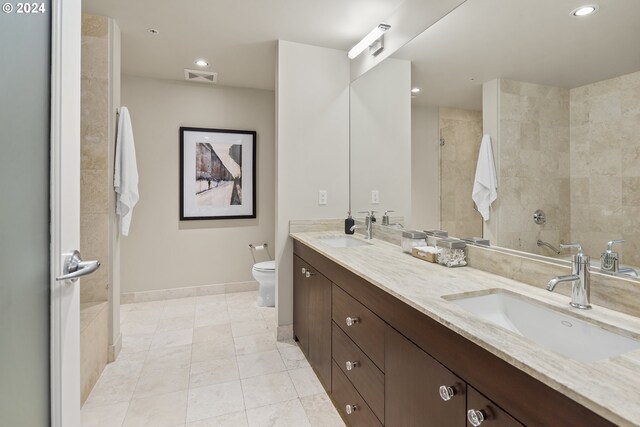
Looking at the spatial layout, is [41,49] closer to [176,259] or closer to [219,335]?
[219,335]

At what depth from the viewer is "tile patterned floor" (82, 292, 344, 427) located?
1.76 metres

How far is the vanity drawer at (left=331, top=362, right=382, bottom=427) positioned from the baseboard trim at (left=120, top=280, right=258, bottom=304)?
232 centimetres

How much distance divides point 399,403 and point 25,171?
4.32 ft

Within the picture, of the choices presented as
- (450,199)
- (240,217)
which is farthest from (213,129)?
(450,199)

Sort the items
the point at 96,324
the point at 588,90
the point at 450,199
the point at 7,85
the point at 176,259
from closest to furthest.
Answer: the point at 7,85, the point at 588,90, the point at 450,199, the point at 96,324, the point at 176,259

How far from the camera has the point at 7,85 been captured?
0.77 m

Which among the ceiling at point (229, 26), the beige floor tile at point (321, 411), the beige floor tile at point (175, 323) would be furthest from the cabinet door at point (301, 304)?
the ceiling at point (229, 26)

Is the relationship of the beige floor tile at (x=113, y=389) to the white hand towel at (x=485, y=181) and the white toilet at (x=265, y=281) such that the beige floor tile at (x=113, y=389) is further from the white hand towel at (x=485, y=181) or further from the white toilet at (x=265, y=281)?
the white hand towel at (x=485, y=181)

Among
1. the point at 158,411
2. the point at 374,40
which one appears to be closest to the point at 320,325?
the point at 158,411

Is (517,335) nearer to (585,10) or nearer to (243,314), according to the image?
(585,10)

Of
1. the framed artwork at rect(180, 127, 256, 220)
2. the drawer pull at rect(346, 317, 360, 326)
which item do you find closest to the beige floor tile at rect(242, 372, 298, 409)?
the drawer pull at rect(346, 317, 360, 326)

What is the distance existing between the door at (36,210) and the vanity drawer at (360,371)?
1017mm

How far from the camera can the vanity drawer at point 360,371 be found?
4.30ft

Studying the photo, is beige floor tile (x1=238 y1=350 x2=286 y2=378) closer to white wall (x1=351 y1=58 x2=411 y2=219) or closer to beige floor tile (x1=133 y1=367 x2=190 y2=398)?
beige floor tile (x1=133 y1=367 x2=190 y2=398)
